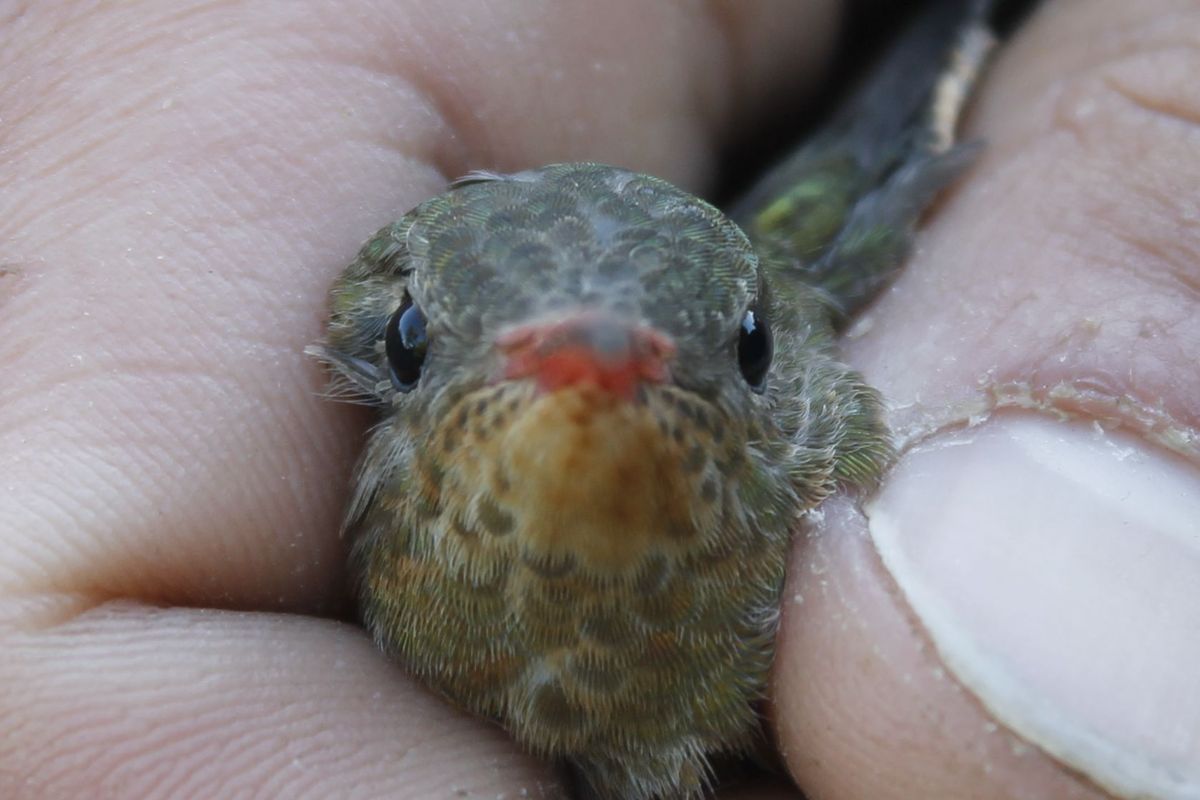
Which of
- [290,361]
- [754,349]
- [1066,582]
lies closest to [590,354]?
[754,349]

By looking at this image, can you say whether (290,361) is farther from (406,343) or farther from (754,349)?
(754,349)

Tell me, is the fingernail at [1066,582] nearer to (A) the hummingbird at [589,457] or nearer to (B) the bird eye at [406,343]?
(A) the hummingbird at [589,457]

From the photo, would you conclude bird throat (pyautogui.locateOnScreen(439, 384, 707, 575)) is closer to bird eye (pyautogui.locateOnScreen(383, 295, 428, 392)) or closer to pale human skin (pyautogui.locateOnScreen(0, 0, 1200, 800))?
bird eye (pyautogui.locateOnScreen(383, 295, 428, 392))

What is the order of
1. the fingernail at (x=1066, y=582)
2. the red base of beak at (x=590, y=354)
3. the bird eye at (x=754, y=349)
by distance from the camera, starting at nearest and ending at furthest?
the red base of beak at (x=590, y=354) → the fingernail at (x=1066, y=582) → the bird eye at (x=754, y=349)

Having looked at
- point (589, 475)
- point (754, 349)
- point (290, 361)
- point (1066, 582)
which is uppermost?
point (290, 361)

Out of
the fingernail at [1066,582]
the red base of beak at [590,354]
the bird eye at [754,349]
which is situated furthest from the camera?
the bird eye at [754,349]

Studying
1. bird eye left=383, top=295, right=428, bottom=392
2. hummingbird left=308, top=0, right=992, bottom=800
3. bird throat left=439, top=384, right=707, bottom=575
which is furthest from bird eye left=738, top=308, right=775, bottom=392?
bird eye left=383, top=295, right=428, bottom=392

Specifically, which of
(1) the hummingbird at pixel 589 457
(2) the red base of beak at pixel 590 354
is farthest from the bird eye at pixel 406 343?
(2) the red base of beak at pixel 590 354
